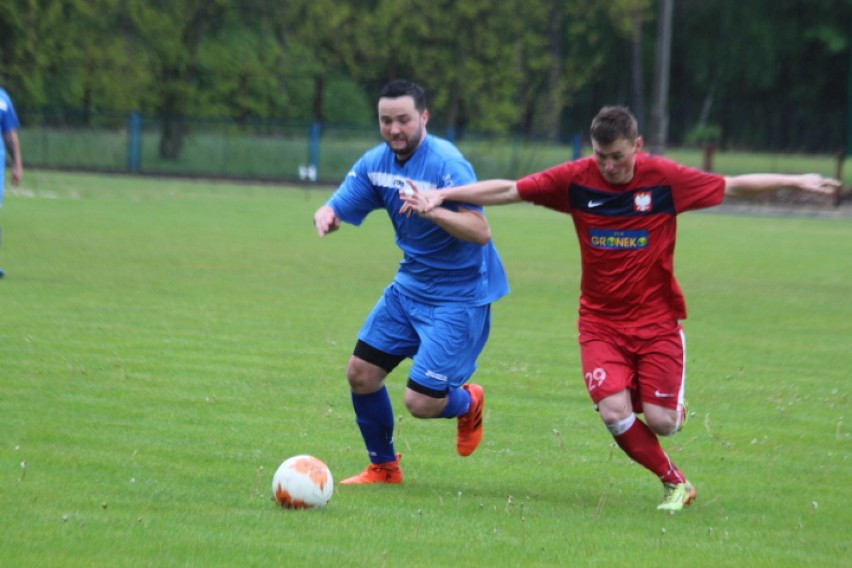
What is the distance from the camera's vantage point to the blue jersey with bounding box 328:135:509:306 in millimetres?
6812

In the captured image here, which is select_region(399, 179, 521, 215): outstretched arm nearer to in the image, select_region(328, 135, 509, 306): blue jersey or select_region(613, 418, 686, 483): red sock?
select_region(328, 135, 509, 306): blue jersey

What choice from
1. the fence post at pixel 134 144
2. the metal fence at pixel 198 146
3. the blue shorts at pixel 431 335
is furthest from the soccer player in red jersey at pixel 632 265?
the fence post at pixel 134 144

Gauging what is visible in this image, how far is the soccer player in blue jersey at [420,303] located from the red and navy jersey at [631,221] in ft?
1.51

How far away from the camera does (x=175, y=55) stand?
153ft

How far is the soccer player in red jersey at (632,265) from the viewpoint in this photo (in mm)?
6391

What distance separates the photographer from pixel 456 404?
6934 millimetres

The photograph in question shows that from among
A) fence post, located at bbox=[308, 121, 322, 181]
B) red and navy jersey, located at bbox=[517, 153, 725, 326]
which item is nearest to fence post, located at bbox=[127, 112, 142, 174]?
fence post, located at bbox=[308, 121, 322, 181]

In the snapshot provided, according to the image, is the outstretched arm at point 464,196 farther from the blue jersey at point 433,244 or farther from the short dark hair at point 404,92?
the short dark hair at point 404,92

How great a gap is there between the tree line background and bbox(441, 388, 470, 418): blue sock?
33.0m

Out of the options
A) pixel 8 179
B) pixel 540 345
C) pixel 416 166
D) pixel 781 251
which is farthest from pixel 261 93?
pixel 416 166

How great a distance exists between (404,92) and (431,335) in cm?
122

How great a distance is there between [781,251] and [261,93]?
30234mm

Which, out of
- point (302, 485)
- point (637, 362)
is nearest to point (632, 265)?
point (637, 362)

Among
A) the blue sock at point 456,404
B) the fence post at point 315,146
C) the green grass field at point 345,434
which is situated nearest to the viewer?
the green grass field at point 345,434
